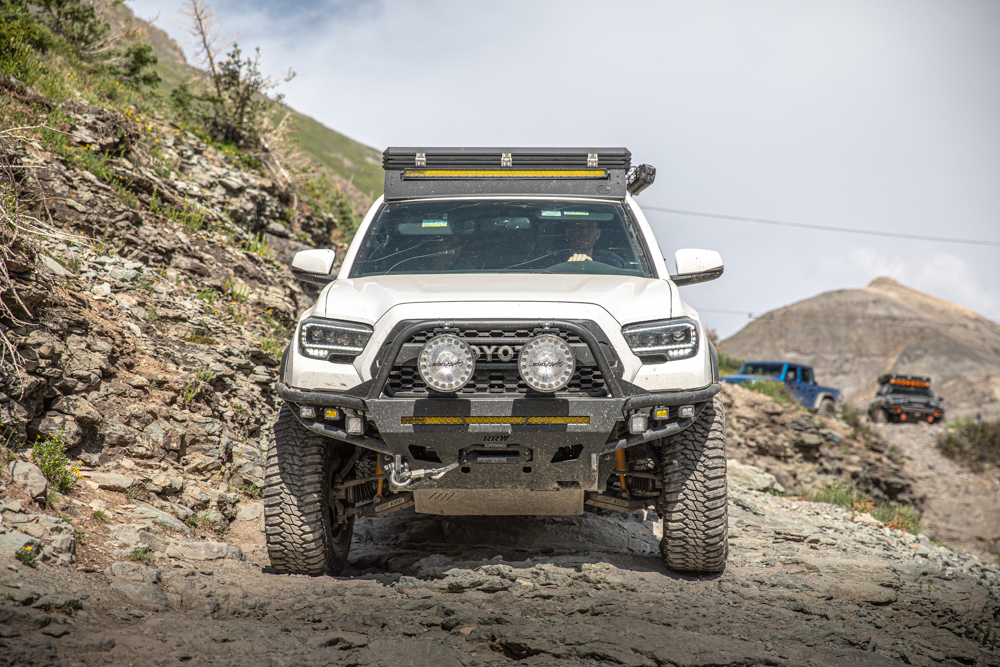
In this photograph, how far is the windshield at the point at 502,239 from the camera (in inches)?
184

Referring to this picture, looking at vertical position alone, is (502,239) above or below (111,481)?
above

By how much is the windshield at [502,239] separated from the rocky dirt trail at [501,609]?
1.85 m

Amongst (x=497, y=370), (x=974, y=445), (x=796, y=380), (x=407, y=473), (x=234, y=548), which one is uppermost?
(x=497, y=370)

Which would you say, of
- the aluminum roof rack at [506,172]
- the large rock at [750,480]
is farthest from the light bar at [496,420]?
the large rock at [750,480]

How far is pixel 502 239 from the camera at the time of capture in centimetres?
490

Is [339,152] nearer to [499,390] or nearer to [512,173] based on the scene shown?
[512,173]

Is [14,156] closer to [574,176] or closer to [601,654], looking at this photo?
[574,176]

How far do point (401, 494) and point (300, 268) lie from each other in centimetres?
160

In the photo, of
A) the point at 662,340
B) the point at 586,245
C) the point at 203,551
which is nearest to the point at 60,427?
the point at 203,551

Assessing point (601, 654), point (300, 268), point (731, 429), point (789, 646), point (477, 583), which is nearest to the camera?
point (601, 654)

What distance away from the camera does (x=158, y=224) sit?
28.6 ft

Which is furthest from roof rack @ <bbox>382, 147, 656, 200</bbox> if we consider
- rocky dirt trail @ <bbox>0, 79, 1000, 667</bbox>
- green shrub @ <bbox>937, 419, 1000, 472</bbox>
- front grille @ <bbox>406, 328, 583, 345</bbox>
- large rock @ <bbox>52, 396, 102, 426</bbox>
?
green shrub @ <bbox>937, 419, 1000, 472</bbox>

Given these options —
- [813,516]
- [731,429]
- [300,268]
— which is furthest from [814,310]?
[300,268]

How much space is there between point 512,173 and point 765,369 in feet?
61.5
